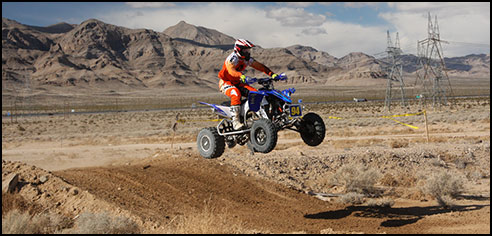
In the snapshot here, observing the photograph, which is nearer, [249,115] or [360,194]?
[249,115]

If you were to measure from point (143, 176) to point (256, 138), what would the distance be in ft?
35.9

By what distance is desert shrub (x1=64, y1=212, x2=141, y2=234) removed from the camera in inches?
520

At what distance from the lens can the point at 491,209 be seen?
63.2ft

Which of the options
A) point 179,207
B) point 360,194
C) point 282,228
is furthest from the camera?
point 360,194

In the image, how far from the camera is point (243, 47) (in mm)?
11484

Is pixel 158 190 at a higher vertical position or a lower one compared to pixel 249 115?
lower

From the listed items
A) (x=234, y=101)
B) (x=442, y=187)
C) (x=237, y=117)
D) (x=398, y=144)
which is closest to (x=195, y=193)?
(x=237, y=117)

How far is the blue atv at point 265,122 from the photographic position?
36.4 feet

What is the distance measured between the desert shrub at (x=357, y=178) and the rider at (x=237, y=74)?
1338 cm

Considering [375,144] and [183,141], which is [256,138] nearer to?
[375,144]

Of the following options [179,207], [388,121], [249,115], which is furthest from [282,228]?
[388,121]

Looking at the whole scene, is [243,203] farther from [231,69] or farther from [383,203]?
[231,69]

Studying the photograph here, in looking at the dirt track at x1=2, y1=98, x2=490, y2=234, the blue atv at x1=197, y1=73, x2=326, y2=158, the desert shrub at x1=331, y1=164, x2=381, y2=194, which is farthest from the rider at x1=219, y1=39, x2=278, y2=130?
the desert shrub at x1=331, y1=164, x2=381, y2=194

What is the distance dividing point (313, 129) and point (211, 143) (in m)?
2.78
